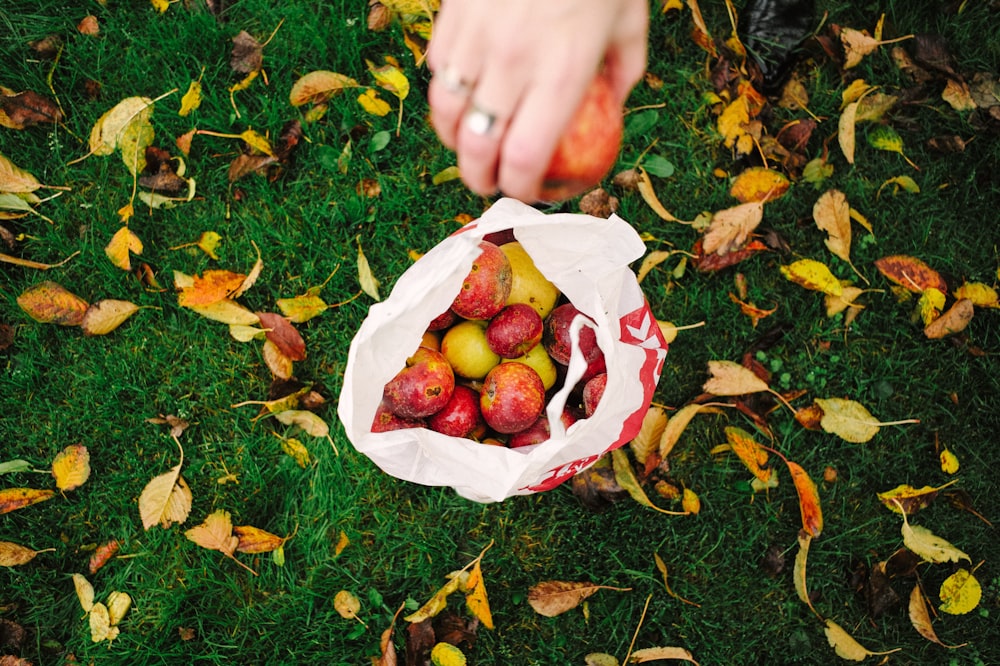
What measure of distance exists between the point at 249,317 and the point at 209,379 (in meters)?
0.27

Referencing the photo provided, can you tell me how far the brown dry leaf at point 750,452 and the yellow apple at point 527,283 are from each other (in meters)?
0.85

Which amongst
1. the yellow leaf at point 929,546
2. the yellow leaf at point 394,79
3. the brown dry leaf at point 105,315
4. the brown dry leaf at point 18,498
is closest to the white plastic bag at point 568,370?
the yellow leaf at point 394,79

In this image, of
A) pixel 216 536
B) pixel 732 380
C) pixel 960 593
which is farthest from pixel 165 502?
pixel 960 593

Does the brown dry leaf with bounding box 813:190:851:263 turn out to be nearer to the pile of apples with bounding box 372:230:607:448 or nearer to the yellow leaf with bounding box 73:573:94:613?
the pile of apples with bounding box 372:230:607:448

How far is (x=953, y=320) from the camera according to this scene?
7.32ft

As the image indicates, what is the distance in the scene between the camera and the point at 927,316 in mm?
2246

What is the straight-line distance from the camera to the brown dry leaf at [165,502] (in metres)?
2.07

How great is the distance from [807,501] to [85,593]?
2449mm

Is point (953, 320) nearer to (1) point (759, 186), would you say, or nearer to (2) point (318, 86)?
(1) point (759, 186)

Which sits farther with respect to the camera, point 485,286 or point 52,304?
point 52,304

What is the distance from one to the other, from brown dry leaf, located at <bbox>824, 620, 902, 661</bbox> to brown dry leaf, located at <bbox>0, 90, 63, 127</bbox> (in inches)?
129

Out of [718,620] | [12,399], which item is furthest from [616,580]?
[12,399]

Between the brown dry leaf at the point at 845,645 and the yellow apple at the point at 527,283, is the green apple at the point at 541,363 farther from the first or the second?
the brown dry leaf at the point at 845,645

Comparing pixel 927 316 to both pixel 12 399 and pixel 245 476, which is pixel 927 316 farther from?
pixel 12 399
